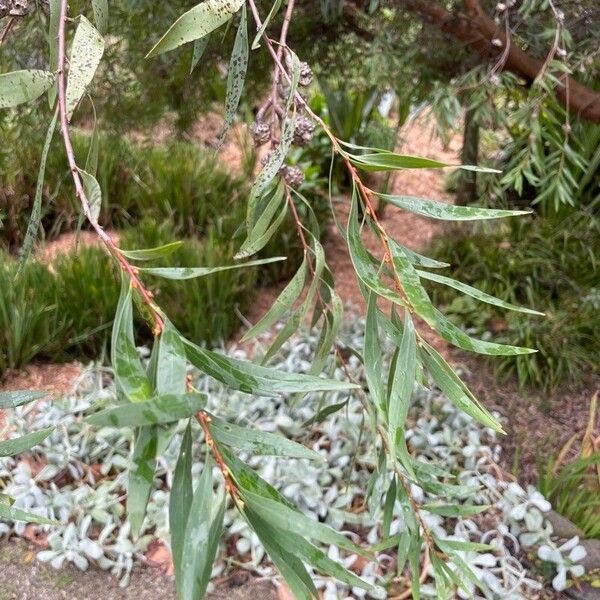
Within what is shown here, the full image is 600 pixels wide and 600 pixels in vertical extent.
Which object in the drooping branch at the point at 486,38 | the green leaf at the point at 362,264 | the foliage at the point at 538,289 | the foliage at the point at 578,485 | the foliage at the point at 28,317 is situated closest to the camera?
the green leaf at the point at 362,264

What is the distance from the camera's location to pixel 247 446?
418 mm

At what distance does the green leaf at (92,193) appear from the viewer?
391 millimetres

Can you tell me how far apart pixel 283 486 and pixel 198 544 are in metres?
1.15

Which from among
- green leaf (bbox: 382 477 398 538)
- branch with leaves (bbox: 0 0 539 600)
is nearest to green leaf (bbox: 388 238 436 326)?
branch with leaves (bbox: 0 0 539 600)

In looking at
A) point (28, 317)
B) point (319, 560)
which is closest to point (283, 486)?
point (28, 317)

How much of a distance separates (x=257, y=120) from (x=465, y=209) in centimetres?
19

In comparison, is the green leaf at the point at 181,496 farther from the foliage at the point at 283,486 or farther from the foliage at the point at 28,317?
the foliage at the point at 28,317

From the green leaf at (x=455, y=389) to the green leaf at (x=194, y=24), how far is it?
0.27m

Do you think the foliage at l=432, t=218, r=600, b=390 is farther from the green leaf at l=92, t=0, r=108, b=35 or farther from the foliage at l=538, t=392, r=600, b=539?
the green leaf at l=92, t=0, r=108, b=35

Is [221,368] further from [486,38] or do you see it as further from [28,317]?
[28,317]

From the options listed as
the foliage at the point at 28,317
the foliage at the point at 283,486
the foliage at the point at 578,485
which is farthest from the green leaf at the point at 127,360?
the foliage at the point at 28,317

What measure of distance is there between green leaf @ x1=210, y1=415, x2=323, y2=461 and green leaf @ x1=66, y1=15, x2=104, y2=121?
21 centimetres

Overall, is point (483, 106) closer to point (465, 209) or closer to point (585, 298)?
point (465, 209)

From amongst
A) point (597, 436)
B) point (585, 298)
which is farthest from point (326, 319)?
point (585, 298)
